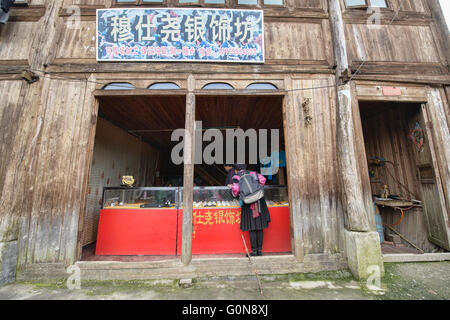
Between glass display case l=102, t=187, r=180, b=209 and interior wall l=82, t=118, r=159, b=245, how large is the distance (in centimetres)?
131

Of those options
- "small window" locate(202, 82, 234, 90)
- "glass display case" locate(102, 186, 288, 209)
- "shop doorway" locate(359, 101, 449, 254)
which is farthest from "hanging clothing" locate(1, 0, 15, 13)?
"shop doorway" locate(359, 101, 449, 254)

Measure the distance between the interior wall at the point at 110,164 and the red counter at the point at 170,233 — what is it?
105 cm

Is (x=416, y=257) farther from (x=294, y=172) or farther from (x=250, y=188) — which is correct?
(x=250, y=188)

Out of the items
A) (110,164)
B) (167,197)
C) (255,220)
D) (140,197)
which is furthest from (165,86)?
(110,164)

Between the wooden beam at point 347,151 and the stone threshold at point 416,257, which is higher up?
the wooden beam at point 347,151

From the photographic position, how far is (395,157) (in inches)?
219

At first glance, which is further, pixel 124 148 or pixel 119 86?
pixel 124 148

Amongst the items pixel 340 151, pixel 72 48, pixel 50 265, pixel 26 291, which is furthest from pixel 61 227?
pixel 340 151

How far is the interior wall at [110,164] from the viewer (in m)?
5.67

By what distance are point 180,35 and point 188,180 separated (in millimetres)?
3722

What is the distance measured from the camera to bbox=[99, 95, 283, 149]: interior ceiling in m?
5.39

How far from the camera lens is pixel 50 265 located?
362cm

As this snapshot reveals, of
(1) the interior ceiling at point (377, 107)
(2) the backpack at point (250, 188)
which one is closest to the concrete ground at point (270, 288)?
(2) the backpack at point (250, 188)

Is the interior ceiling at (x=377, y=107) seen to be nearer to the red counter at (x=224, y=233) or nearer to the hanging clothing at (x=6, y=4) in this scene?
the red counter at (x=224, y=233)
